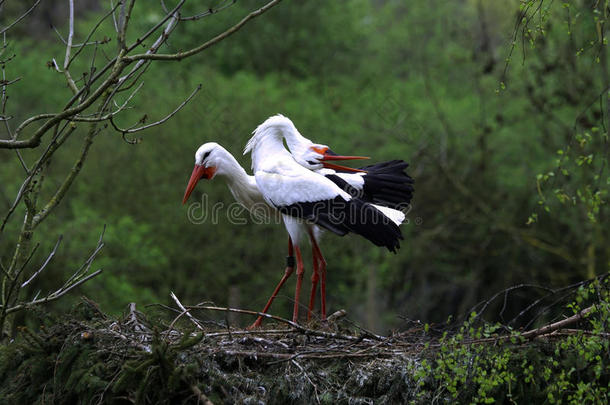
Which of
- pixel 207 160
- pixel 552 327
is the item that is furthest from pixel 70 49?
pixel 552 327

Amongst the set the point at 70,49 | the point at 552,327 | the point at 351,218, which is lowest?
the point at 552,327

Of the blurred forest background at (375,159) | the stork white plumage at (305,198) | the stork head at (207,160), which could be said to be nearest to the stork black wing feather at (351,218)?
the stork white plumage at (305,198)

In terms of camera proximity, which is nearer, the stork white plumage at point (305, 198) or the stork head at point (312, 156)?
the stork white plumage at point (305, 198)

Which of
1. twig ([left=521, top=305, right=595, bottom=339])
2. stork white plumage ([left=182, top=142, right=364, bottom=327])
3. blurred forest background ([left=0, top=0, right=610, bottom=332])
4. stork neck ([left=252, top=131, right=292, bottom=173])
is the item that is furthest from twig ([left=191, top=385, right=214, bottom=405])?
blurred forest background ([left=0, top=0, right=610, bottom=332])

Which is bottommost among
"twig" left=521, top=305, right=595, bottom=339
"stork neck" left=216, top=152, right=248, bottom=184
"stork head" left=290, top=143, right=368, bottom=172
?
"twig" left=521, top=305, right=595, bottom=339

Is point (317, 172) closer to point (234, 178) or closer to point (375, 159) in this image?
point (234, 178)

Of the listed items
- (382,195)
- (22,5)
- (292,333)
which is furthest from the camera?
(22,5)

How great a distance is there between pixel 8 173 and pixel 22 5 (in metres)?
6.95

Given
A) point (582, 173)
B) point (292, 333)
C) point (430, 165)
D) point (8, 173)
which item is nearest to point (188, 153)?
point (8, 173)

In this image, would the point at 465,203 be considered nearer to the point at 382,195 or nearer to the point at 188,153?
the point at 188,153

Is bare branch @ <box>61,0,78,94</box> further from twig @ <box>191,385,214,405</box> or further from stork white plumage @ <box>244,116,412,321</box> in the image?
stork white plumage @ <box>244,116,412,321</box>

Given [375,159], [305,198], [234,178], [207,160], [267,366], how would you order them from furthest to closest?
[375,159] < [234,178] < [207,160] < [305,198] < [267,366]

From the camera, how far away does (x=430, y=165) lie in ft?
47.5

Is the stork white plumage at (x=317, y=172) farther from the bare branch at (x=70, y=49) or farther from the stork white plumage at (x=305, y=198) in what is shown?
the bare branch at (x=70, y=49)
